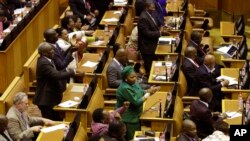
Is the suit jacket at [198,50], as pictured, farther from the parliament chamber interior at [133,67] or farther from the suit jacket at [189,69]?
the suit jacket at [189,69]

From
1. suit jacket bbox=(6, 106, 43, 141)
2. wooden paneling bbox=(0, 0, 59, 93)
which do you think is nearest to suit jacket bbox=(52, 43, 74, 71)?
wooden paneling bbox=(0, 0, 59, 93)

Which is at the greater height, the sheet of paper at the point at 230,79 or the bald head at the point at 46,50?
the bald head at the point at 46,50

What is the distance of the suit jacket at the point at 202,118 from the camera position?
29.3ft

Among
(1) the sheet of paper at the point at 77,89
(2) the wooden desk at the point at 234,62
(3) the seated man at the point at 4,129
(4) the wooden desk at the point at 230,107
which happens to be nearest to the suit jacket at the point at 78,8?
(2) the wooden desk at the point at 234,62

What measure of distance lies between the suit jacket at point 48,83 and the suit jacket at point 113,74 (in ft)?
2.36

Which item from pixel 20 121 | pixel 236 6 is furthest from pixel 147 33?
pixel 236 6

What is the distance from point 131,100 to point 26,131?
4.72 feet

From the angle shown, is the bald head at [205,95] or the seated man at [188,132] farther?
the bald head at [205,95]

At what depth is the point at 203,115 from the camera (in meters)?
8.94

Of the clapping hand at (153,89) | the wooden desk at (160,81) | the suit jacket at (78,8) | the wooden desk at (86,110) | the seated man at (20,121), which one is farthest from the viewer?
the suit jacket at (78,8)

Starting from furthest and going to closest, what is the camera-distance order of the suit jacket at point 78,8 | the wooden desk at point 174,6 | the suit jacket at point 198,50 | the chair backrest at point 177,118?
the wooden desk at point 174,6 → the suit jacket at point 78,8 → the suit jacket at point 198,50 → the chair backrest at point 177,118

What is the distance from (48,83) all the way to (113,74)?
1.11m

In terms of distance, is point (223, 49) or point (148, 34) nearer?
point (148, 34)

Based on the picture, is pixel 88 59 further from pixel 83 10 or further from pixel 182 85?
pixel 83 10
